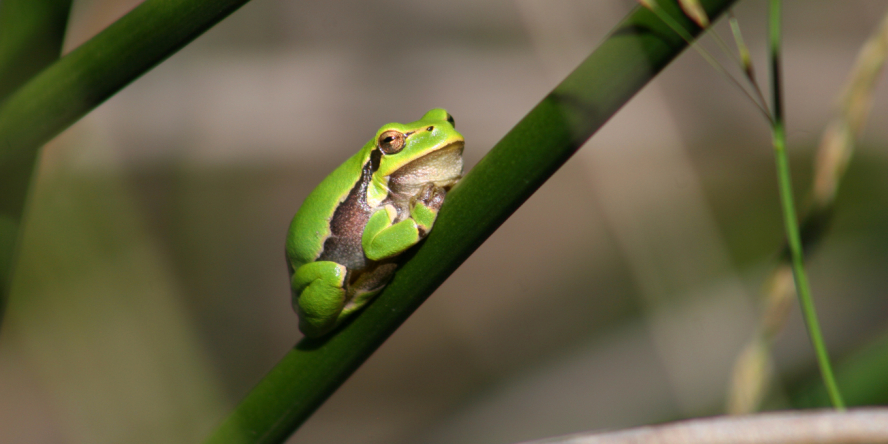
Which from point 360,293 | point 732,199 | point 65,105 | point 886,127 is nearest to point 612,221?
point 732,199

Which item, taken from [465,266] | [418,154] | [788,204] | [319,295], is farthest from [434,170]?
[465,266]

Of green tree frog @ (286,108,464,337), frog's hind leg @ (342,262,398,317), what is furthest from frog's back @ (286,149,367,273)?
frog's hind leg @ (342,262,398,317)

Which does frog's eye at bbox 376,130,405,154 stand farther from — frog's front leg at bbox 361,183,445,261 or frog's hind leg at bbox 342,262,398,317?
frog's hind leg at bbox 342,262,398,317

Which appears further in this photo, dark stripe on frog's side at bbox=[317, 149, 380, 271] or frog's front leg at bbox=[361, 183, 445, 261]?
dark stripe on frog's side at bbox=[317, 149, 380, 271]

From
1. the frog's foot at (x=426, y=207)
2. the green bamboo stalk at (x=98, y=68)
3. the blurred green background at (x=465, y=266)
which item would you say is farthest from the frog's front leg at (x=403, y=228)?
the blurred green background at (x=465, y=266)

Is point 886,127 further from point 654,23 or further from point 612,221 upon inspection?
point 654,23

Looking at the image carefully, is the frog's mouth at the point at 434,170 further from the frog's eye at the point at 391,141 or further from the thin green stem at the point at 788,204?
the thin green stem at the point at 788,204

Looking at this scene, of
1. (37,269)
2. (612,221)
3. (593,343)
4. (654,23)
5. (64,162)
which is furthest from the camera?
(612,221)
